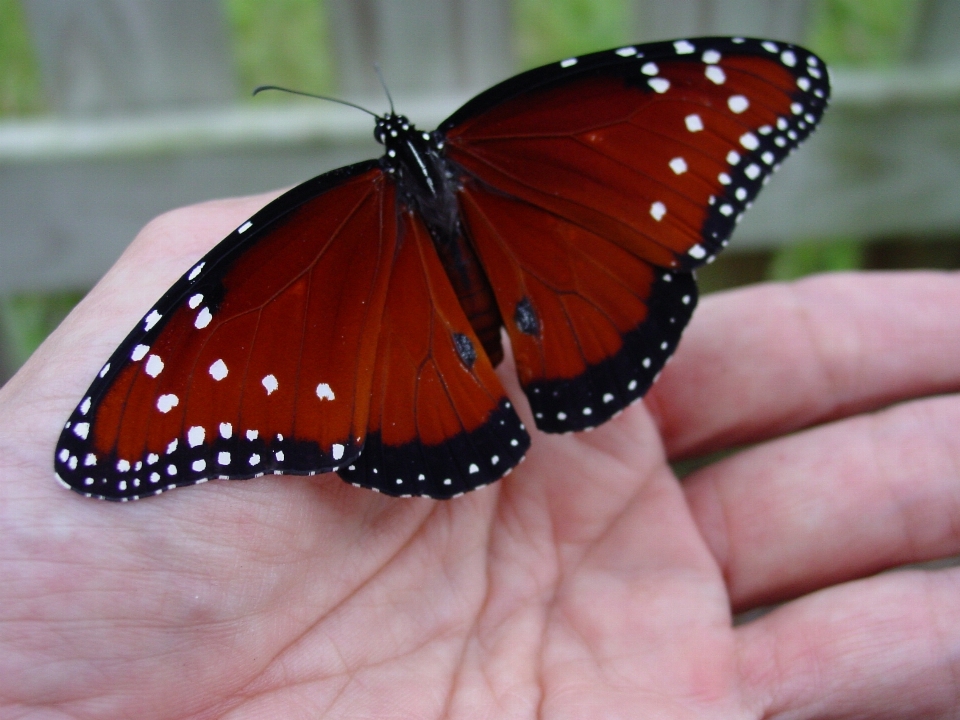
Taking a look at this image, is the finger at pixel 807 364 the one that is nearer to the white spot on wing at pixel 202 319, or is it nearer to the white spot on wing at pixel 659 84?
the white spot on wing at pixel 659 84

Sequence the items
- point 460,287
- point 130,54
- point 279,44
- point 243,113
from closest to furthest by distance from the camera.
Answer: point 460,287, point 130,54, point 243,113, point 279,44

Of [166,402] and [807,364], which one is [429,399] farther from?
[807,364]

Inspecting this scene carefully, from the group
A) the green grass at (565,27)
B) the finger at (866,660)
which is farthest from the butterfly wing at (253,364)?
the green grass at (565,27)

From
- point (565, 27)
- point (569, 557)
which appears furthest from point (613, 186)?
point (565, 27)

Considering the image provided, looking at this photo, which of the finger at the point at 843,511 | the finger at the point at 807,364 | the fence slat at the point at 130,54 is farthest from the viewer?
the fence slat at the point at 130,54

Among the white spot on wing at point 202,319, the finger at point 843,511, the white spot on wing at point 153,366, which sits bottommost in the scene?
the finger at point 843,511

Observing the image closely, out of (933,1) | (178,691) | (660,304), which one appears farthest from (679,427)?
(933,1)
